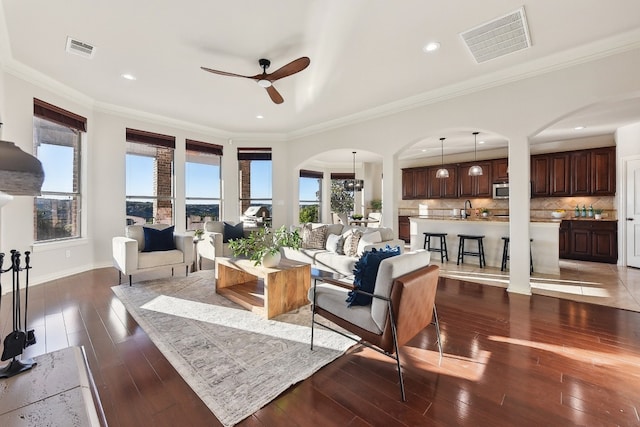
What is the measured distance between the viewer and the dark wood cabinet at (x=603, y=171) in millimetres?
6125

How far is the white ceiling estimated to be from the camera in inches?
107

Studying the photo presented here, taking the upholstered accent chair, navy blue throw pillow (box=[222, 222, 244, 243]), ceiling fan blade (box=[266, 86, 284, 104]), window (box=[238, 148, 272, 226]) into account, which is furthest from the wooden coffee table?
window (box=[238, 148, 272, 226])

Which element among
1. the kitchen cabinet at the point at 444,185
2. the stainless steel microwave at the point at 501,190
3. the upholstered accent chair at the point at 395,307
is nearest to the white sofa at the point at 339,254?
the upholstered accent chair at the point at 395,307

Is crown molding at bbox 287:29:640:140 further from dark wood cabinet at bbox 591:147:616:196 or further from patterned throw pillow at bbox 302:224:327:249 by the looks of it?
dark wood cabinet at bbox 591:147:616:196

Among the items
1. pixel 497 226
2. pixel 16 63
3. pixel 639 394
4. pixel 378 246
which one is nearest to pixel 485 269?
pixel 497 226

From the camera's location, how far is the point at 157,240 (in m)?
4.45

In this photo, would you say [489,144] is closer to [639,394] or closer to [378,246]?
[378,246]

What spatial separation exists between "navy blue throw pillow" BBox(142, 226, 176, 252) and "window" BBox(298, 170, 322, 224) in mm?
5806

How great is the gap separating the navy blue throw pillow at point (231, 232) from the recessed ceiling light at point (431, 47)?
432 cm

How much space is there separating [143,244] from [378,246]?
3610mm

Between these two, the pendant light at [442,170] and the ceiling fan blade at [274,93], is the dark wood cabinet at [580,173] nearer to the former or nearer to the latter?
the pendant light at [442,170]

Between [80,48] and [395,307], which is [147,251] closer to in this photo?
[80,48]

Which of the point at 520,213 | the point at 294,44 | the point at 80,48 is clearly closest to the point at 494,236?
the point at 520,213

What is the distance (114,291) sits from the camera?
3863 millimetres
